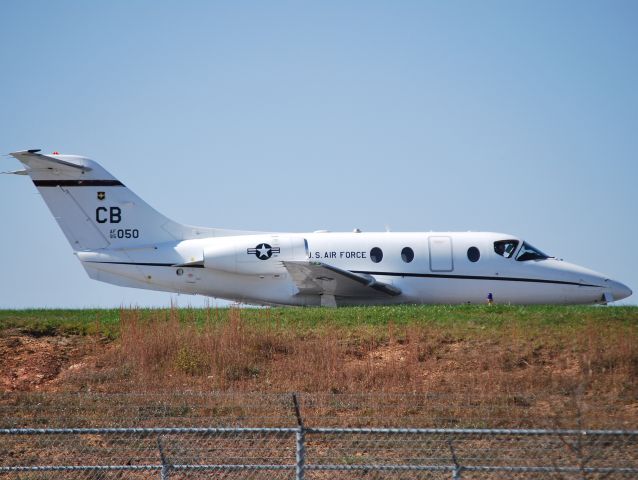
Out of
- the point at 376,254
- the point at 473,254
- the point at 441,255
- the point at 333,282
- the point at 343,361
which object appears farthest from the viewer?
the point at 376,254

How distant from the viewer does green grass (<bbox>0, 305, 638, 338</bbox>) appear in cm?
2094

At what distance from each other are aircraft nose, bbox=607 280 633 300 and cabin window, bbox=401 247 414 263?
5.83 metres

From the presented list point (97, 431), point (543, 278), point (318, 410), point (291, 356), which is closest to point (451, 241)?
point (543, 278)

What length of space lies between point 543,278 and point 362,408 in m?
12.7

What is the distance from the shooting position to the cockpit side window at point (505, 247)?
28.1 meters

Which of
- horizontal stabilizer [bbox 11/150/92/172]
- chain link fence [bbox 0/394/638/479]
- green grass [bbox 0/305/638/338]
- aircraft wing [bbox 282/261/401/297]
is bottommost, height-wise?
chain link fence [bbox 0/394/638/479]

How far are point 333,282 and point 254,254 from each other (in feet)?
8.24

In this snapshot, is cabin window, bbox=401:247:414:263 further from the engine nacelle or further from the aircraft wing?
the engine nacelle

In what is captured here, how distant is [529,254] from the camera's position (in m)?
28.2

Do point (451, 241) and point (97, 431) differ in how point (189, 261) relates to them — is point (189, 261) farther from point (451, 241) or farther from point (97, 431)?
point (97, 431)

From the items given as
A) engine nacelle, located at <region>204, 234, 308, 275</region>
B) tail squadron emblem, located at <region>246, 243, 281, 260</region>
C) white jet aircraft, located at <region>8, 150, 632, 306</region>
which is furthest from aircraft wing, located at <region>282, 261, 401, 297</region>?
tail squadron emblem, located at <region>246, 243, 281, 260</region>

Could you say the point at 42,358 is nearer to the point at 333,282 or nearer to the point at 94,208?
the point at 94,208

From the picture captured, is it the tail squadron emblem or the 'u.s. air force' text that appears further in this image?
the 'u.s. air force' text

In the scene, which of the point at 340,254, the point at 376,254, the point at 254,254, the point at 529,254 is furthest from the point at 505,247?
the point at 254,254
